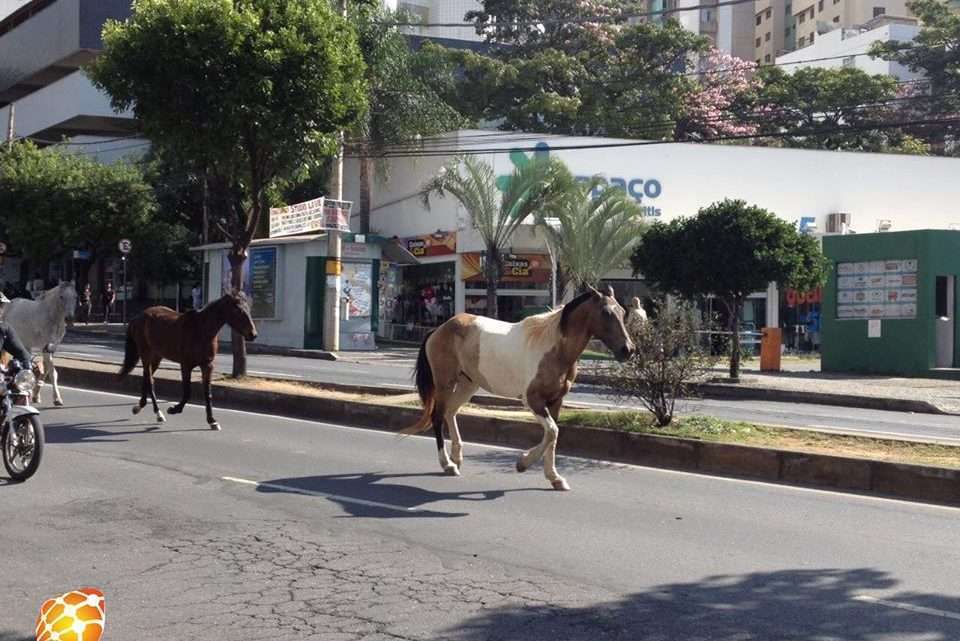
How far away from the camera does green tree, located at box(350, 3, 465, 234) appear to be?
35.9 m

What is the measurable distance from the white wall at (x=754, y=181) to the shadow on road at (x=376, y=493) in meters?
29.0

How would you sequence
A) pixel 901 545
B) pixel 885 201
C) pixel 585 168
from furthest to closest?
1. pixel 885 201
2. pixel 585 168
3. pixel 901 545

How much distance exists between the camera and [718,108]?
55.4m

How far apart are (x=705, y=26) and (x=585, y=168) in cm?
6383

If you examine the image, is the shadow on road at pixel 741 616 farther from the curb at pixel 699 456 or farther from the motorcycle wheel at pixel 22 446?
the motorcycle wheel at pixel 22 446

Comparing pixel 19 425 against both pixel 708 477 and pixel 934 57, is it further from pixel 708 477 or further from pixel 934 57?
pixel 934 57

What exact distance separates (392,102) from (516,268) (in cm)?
716

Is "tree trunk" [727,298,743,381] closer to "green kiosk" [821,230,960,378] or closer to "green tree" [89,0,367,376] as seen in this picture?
"green kiosk" [821,230,960,378]

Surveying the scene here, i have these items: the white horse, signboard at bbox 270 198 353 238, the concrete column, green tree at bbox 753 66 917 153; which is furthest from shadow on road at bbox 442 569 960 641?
green tree at bbox 753 66 917 153

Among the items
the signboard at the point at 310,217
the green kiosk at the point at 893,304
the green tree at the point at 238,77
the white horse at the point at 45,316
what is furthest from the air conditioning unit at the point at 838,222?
the white horse at the point at 45,316

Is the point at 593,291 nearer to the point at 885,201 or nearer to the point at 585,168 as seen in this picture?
the point at 585,168

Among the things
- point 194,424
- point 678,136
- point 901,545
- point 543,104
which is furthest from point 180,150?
point 678,136

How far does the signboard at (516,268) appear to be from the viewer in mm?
38903

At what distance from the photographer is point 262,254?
34.6 metres
